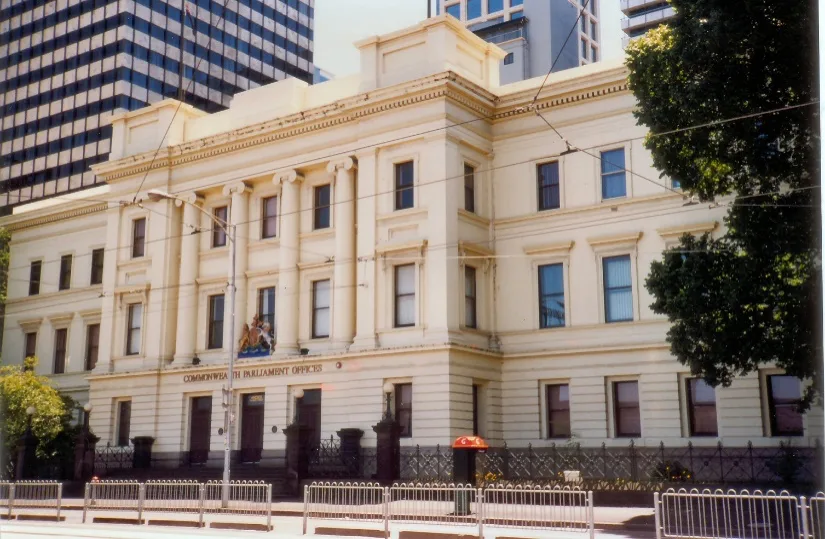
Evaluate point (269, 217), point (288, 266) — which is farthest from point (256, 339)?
point (269, 217)

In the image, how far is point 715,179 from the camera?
2328 centimetres

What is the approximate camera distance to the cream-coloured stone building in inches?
1275

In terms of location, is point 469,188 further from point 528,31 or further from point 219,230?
point 528,31

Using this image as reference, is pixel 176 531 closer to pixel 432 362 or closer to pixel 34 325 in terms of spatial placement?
pixel 432 362

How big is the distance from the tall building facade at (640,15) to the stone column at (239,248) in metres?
50.7

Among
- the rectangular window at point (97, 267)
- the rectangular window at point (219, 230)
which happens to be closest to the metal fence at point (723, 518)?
the rectangular window at point (219, 230)

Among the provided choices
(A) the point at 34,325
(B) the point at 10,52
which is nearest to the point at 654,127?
(A) the point at 34,325

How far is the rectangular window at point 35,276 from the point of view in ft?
161

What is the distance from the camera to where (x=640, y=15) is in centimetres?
8269

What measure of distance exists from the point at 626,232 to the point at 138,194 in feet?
70.1

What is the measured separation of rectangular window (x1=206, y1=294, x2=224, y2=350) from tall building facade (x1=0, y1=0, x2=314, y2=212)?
31732 mm

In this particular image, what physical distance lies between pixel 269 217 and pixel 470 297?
9.73m

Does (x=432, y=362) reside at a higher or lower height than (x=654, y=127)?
lower

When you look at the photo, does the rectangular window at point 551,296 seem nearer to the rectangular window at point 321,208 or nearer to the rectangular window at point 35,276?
the rectangular window at point 321,208
